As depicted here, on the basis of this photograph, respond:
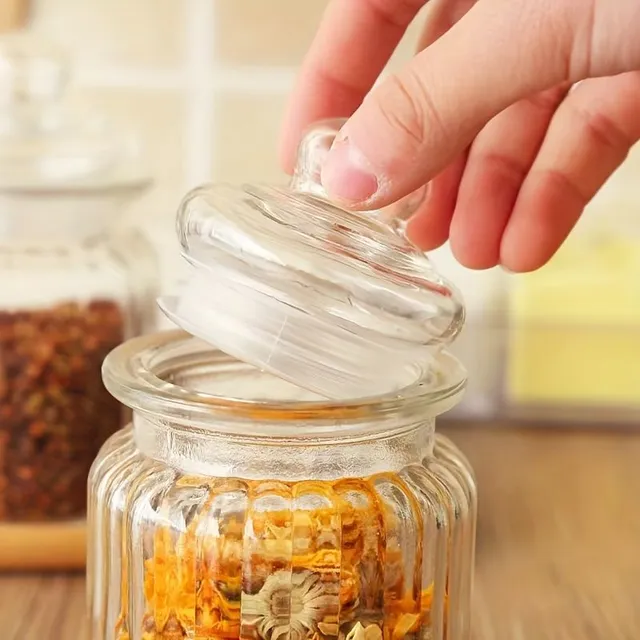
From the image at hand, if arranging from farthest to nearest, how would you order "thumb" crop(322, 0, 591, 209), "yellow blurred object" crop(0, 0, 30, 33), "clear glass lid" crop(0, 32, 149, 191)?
"yellow blurred object" crop(0, 0, 30, 33) → "clear glass lid" crop(0, 32, 149, 191) → "thumb" crop(322, 0, 591, 209)

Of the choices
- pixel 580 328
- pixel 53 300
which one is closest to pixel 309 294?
pixel 53 300

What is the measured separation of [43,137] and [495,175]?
0.96ft

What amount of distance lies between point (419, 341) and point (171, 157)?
573mm

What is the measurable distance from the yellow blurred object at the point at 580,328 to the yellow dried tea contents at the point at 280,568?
20.9 inches

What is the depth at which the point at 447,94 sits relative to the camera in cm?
35

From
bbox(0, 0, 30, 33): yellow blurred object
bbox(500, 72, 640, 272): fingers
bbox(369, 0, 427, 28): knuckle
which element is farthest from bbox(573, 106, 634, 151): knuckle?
bbox(0, 0, 30, 33): yellow blurred object

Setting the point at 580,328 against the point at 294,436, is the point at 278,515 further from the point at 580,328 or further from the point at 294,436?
the point at 580,328

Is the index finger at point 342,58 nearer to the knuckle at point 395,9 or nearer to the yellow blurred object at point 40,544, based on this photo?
the knuckle at point 395,9

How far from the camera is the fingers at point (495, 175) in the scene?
55 centimetres

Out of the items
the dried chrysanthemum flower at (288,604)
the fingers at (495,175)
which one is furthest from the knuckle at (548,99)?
the dried chrysanthemum flower at (288,604)

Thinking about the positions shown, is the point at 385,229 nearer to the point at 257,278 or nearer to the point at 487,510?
the point at 257,278

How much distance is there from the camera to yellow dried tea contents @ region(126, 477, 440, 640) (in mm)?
368

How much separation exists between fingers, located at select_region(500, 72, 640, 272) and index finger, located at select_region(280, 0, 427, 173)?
0.10 meters

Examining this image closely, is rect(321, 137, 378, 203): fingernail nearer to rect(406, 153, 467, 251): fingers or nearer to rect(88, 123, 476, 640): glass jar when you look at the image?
rect(88, 123, 476, 640): glass jar
